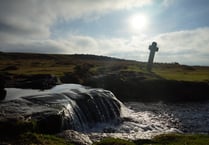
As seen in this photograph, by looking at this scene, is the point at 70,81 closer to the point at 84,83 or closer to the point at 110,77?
the point at 84,83

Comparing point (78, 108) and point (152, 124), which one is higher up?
point (78, 108)

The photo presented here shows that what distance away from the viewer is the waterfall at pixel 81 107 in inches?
Answer: 1208

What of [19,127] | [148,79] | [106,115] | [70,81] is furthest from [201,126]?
[70,81]

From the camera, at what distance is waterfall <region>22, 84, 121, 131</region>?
101ft

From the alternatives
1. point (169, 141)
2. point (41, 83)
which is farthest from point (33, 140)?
point (41, 83)

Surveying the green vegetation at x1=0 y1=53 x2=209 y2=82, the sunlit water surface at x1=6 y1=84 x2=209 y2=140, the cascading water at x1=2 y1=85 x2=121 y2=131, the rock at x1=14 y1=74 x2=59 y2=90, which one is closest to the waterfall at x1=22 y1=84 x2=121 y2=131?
the cascading water at x1=2 y1=85 x2=121 y2=131

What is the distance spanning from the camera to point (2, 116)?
23203 millimetres

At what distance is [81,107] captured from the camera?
118 ft

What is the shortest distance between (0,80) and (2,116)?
51.1 ft

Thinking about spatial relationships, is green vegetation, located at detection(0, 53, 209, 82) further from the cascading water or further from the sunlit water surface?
the cascading water

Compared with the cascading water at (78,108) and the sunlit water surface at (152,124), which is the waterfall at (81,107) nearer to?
the cascading water at (78,108)

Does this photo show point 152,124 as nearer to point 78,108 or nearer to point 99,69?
point 78,108

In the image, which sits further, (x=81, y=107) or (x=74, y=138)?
(x=81, y=107)

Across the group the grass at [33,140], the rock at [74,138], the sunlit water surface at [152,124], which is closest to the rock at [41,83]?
the sunlit water surface at [152,124]
